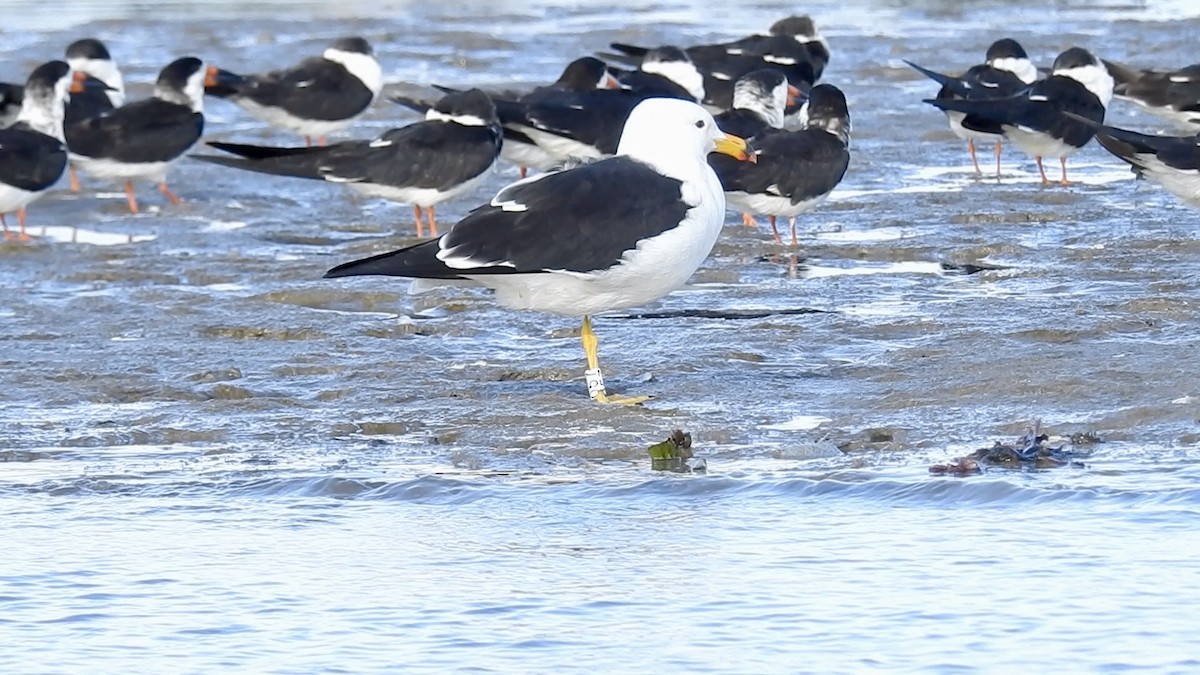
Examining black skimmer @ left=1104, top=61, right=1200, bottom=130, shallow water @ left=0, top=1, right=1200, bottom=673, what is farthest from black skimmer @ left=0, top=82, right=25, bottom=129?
black skimmer @ left=1104, top=61, right=1200, bottom=130

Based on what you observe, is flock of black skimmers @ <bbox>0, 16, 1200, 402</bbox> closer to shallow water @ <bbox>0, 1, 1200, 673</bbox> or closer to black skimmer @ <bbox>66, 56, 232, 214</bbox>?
black skimmer @ <bbox>66, 56, 232, 214</bbox>

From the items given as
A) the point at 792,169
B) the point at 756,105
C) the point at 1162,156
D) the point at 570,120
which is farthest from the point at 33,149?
the point at 1162,156

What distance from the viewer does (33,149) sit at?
12.1m

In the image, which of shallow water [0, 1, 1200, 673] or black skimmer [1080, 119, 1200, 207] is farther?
black skimmer [1080, 119, 1200, 207]

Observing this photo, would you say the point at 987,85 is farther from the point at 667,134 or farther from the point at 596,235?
the point at 596,235

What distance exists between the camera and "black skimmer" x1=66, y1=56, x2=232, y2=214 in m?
12.9

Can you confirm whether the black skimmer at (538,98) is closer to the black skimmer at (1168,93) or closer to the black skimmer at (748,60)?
the black skimmer at (748,60)

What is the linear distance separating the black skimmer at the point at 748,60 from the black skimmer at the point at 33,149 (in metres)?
4.59

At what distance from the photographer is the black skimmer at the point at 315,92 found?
49.4 ft

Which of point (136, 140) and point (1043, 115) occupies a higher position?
point (136, 140)

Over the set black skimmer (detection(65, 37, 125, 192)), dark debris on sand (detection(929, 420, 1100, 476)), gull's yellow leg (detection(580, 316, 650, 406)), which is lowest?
dark debris on sand (detection(929, 420, 1100, 476))

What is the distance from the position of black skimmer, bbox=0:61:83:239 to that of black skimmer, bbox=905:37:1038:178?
5218mm

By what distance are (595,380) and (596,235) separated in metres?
0.50

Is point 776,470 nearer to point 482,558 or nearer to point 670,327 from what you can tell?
point 482,558
